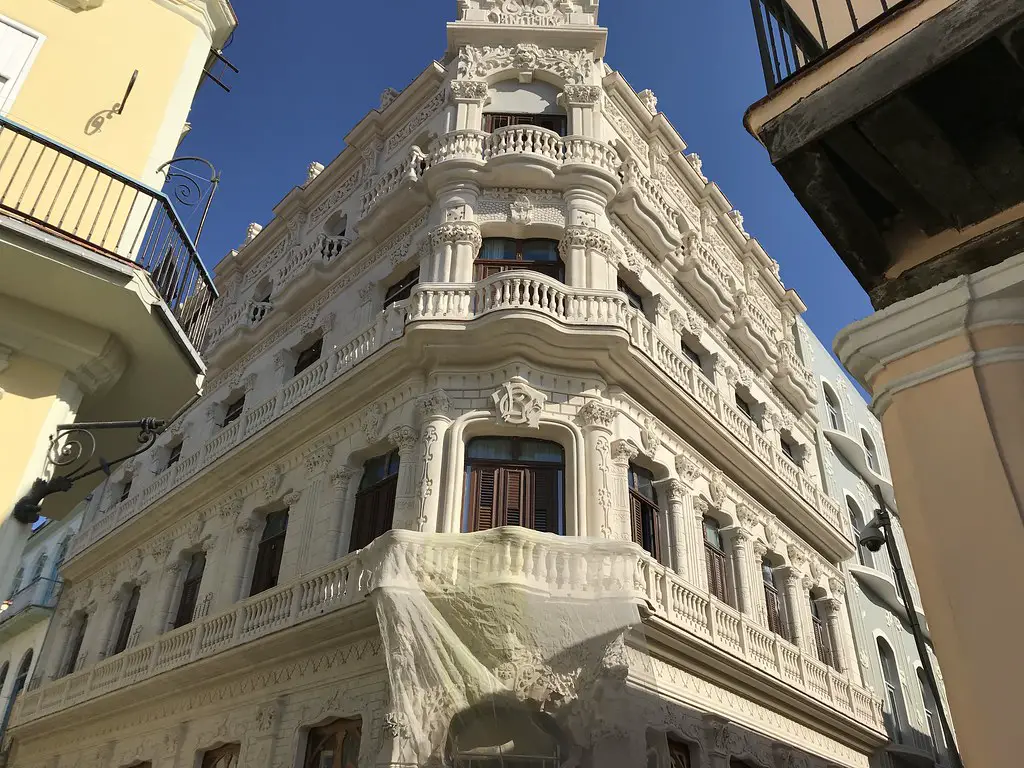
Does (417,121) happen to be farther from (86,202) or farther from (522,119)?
(86,202)

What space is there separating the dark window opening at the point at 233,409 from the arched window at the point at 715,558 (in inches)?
484

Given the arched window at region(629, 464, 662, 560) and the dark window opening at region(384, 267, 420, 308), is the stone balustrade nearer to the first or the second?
the arched window at region(629, 464, 662, 560)

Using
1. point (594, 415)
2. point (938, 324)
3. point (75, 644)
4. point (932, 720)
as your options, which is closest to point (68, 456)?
point (938, 324)

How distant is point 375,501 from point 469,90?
9.63m

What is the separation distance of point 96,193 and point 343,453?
7.83 m

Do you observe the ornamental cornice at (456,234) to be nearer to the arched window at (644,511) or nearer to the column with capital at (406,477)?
the column with capital at (406,477)

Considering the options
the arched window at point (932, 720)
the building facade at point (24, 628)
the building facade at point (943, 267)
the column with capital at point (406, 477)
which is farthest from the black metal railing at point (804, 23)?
the building facade at point (24, 628)

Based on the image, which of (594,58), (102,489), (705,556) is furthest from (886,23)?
(102,489)

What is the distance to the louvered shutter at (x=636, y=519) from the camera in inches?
494

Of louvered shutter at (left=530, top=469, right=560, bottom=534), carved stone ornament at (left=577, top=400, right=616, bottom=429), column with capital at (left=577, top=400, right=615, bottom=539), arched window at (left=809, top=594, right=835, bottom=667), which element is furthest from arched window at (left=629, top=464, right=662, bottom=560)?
arched window at (left=809, top=594, right=835, bottom=667)

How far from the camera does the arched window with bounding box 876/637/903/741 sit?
18734 millimetres

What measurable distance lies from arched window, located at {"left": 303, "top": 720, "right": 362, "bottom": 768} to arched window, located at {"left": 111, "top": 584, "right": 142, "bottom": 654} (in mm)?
8691

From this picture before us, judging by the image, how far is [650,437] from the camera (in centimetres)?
1359

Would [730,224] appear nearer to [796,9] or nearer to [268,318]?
[268,318]
